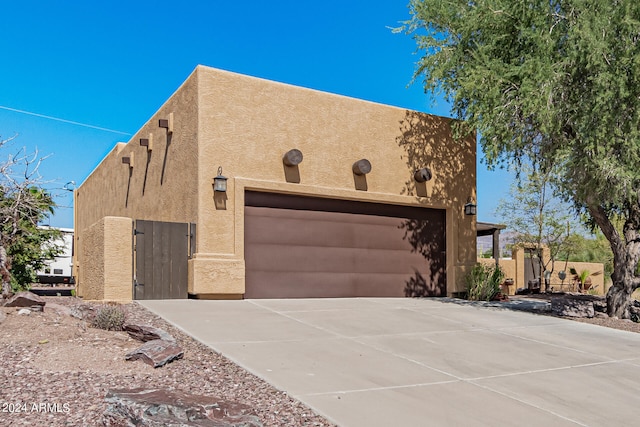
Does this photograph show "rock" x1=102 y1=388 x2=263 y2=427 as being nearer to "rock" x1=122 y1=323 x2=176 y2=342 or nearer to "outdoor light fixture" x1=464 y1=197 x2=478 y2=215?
"rock" x1=122 y1=323 x2=176 y2=342

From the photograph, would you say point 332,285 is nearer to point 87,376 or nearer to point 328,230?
point 328,230

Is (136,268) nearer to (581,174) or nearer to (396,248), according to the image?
(396,248)

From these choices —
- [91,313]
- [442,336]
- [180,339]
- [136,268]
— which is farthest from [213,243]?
[442,336]

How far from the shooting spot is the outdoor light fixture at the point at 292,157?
13344mm

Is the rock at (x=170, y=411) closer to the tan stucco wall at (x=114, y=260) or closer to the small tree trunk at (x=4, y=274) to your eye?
the small tree trunk at (x=4, y=274)

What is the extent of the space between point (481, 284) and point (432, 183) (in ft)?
10.2

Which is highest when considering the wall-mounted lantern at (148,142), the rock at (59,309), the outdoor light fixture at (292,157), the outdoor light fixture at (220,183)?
the wall-mounted lantern at (148,142)

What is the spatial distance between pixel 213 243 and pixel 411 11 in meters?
8.34

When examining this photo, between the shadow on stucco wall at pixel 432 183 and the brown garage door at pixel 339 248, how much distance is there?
3 centimetres

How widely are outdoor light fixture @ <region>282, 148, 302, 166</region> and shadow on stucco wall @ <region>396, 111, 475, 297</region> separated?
3.28m

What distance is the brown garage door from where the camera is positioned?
1339cm

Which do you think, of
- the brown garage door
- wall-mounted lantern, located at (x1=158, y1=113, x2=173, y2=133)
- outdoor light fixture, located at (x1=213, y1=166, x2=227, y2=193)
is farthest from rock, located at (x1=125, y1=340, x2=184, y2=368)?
wall-mounted lantern, located at (x1=158, y1=113, x2=173, y2=133)

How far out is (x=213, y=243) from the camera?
40.8 ft

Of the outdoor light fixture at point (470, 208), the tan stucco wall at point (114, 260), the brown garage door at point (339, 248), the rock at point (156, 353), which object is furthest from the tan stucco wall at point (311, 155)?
the rock at point (156, 353)
